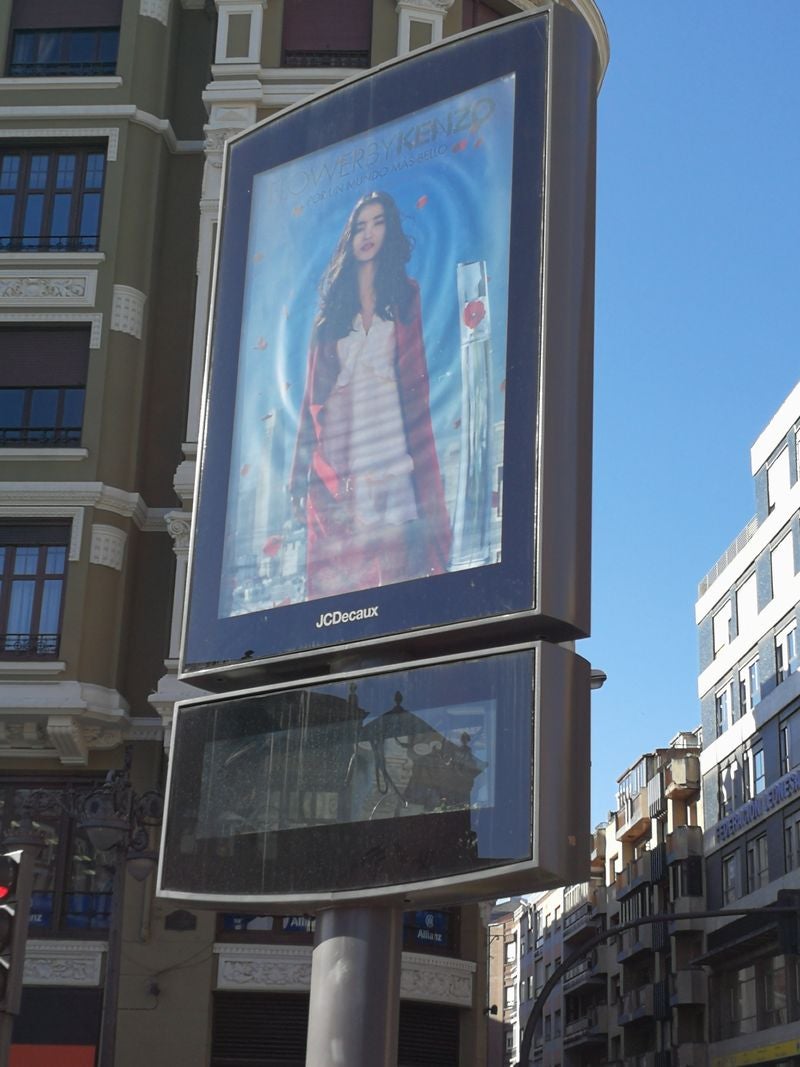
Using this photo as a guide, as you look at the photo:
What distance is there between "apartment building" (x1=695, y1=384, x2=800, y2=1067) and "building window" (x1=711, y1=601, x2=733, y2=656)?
0.05 m

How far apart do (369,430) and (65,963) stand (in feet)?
42.9

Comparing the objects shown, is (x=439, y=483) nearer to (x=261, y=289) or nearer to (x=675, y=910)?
(x=261, y=289)

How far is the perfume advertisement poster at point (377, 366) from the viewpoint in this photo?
14555 mm

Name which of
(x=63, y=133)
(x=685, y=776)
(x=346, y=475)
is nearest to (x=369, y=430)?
(x=346, y=475)

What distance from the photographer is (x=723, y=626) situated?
197ft

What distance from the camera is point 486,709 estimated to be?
12.9 meters

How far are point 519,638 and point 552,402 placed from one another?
2084mm

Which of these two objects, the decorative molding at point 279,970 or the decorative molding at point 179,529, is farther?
the decorative molding at point 179,529

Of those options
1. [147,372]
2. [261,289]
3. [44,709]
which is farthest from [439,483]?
[147,372]

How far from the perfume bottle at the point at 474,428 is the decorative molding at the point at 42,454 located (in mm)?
12991

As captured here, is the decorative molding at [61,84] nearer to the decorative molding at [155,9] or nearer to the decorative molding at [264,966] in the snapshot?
the decorative molding at [155,9]

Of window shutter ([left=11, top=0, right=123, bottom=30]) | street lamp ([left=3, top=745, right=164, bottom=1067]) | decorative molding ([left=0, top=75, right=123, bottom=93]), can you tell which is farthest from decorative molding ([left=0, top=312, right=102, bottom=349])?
street lamp ([left=3, top=745, right=164, bottom=1067])

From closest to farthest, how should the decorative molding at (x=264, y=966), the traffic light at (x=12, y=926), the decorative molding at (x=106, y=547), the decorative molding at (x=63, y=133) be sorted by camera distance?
the traffic light at (x=12, y=926) → the decorative molding at (x=264, y=966) → the decorative molding at (x=106, y=547) → the decorative molding at (x=63, y=133)

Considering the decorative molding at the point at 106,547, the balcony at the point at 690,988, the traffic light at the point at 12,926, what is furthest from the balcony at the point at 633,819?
the traffic light at the point at 12,926
